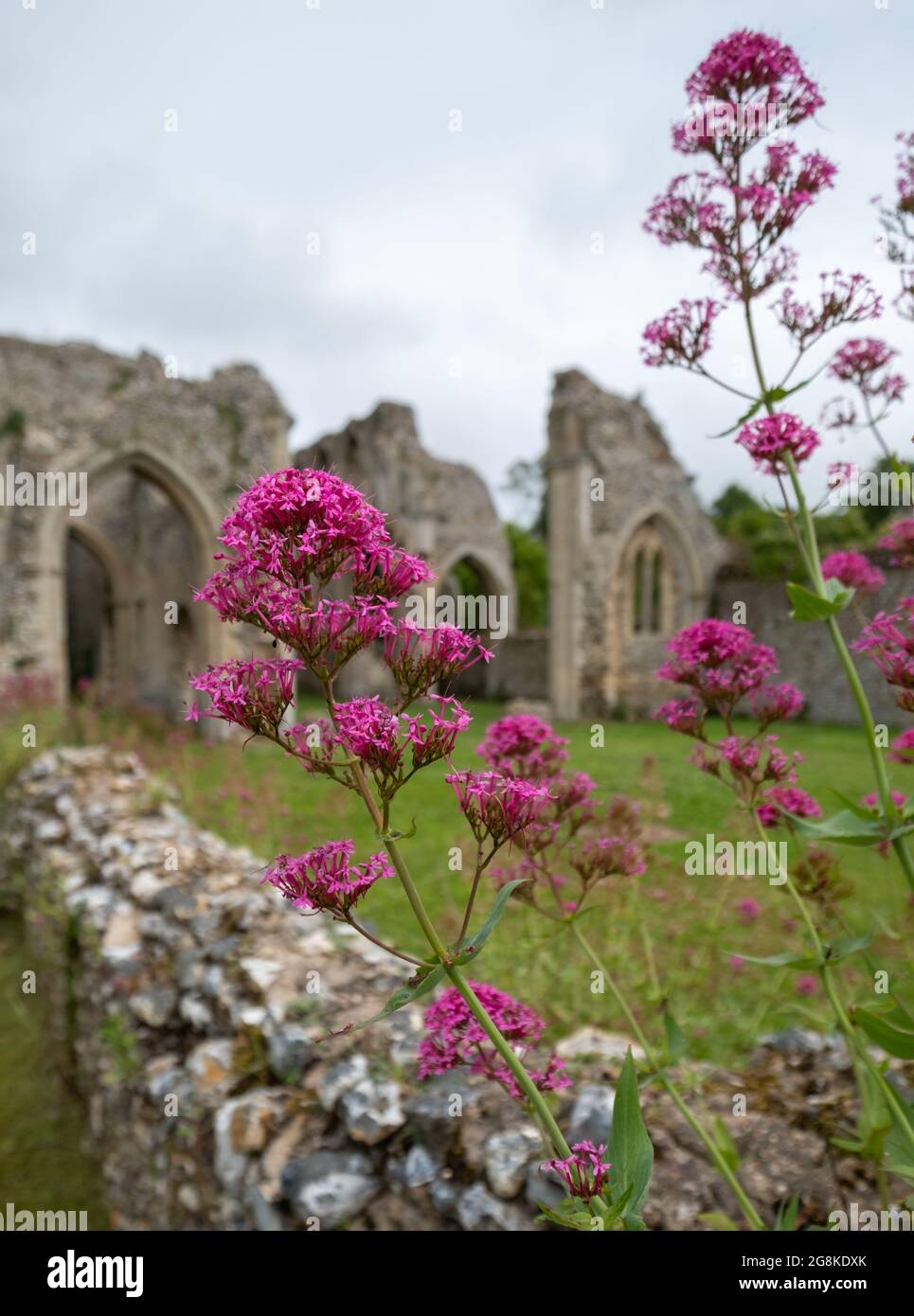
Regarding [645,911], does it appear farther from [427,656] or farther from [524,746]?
[427,656]

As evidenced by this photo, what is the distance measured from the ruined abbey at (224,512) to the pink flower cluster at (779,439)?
36.0ft

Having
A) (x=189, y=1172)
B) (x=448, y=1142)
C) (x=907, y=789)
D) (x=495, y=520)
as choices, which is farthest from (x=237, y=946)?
(x=495, y=520)

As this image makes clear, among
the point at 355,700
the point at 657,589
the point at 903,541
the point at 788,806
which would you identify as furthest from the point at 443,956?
the point at 657,589

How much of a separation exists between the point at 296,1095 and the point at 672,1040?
1449mm

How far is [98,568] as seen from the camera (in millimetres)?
25969

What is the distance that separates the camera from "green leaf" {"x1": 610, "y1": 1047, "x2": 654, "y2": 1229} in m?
1.18

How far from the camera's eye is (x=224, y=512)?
630 inches

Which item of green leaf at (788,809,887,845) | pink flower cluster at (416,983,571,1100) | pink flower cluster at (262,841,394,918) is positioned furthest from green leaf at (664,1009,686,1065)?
pink flower cluster at (262,841,394,918)

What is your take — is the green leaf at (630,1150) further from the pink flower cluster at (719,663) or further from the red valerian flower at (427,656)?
the pink flower cluster at (719,663)

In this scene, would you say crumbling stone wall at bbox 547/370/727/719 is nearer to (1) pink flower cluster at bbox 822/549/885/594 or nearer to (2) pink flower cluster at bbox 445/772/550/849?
(1) pink flower cluster at bbox 822/549/885/594

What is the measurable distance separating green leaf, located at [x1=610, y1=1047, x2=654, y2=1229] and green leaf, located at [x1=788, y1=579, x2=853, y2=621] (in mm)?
875

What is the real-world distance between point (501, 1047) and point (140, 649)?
22.8m

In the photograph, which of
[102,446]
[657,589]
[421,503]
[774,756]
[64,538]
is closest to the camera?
[774,756]
